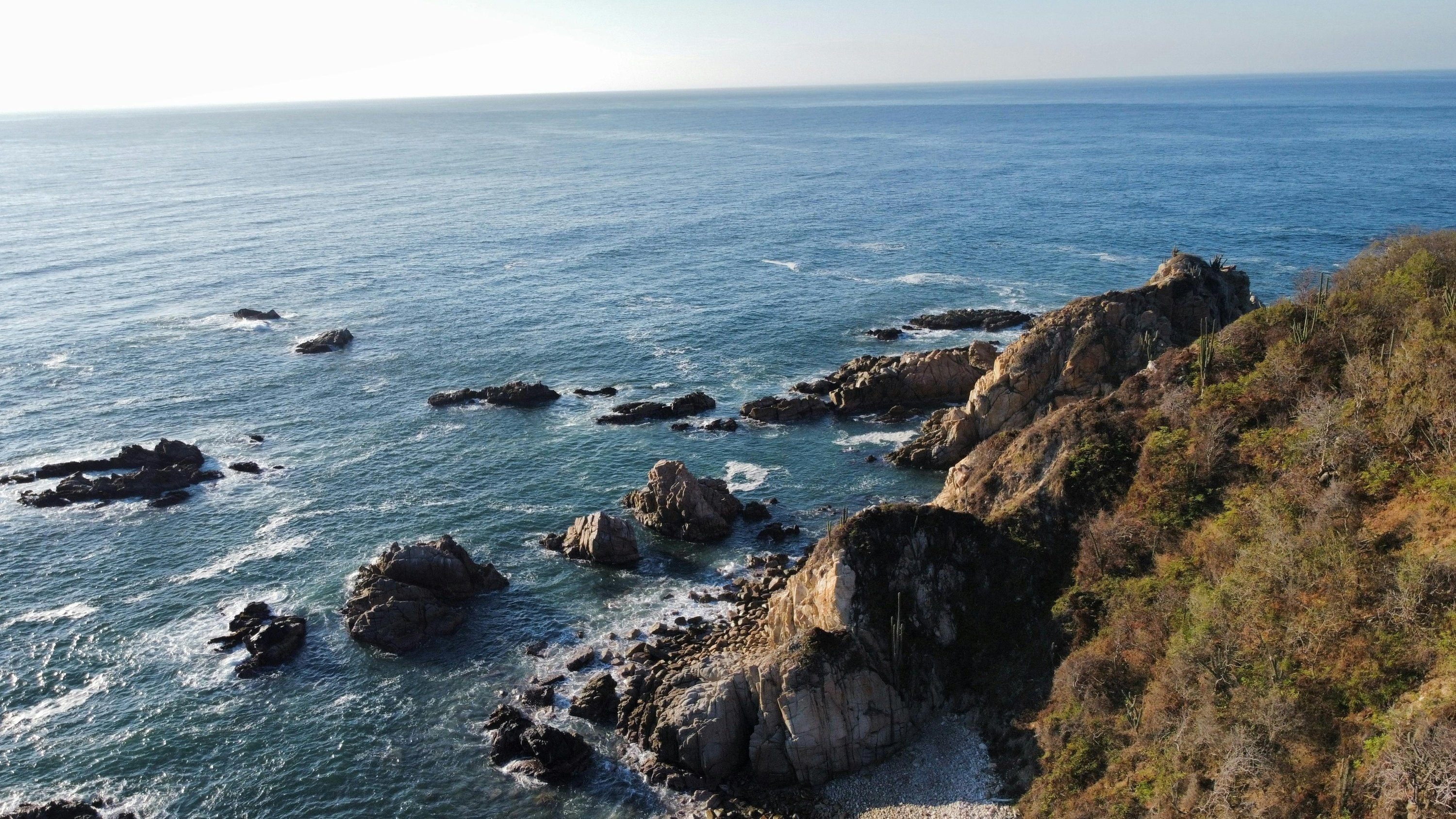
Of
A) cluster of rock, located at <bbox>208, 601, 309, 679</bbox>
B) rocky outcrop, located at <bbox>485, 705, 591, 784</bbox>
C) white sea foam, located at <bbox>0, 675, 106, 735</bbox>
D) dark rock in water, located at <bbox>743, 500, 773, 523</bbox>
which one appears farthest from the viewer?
dark rock in water, located at <bbox>743, 500, 773, 523</bbox>

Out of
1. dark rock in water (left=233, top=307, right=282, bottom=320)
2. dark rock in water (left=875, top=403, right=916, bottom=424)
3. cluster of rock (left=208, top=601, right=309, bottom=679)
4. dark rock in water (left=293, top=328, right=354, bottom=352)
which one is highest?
dark rock in water (left=233, top=307, right=282, bottom=320)

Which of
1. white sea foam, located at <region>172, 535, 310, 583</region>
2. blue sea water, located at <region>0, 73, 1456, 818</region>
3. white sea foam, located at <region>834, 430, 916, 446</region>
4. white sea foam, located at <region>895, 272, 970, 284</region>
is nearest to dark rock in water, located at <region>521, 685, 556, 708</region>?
blue sea water, located at <region>0, 73, 1456, 818</region>

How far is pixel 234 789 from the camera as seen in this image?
147ft

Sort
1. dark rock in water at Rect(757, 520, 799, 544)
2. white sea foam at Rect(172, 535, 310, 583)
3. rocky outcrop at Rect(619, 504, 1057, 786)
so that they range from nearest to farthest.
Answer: rocky outcrop at Rect(619, 504, 1057, 786) → white sea foam at Rect(172, 535, 310, 583) → dark rock in water at Rect(757, 520, 799, 544)

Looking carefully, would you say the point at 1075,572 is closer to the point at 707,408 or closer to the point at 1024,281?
the point at 707,408

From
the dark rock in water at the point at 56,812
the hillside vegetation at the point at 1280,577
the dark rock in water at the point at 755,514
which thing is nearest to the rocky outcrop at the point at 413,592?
the dark rock in water at the point at 56,812

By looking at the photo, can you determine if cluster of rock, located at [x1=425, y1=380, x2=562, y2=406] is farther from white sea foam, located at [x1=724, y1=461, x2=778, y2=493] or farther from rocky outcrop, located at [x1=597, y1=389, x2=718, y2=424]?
white sea foam, located at [x1=724, y1=461, x2=778, y2=493]

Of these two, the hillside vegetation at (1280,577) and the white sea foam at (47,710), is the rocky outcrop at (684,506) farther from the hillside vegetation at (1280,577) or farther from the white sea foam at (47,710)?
the white sea foam at (47,710)

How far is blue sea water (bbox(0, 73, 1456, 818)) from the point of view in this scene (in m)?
48.5

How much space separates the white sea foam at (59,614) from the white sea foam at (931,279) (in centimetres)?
9671

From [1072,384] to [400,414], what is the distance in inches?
2346

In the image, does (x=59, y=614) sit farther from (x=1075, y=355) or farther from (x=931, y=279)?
(x=931, y=279)

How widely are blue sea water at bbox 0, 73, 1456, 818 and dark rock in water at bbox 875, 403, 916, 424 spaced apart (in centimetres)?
125

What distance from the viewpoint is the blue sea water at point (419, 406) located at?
48.5m
